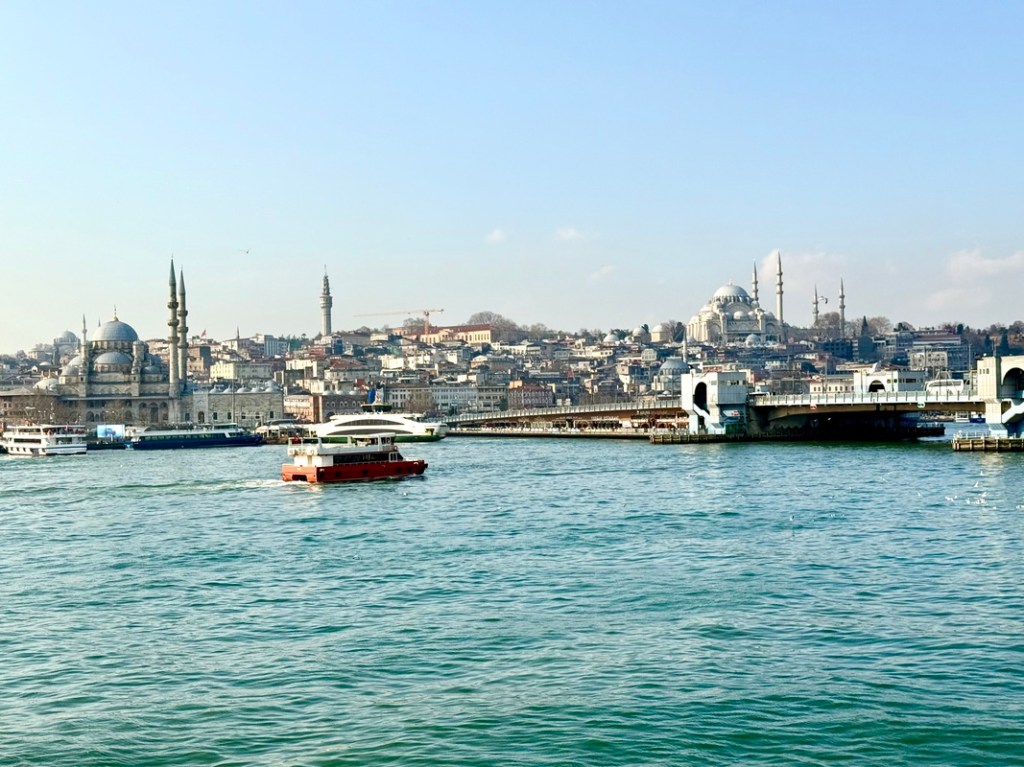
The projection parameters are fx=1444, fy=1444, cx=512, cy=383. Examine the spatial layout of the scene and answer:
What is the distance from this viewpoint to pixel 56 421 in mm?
77438

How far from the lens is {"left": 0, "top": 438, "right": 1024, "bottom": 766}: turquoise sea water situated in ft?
30.9

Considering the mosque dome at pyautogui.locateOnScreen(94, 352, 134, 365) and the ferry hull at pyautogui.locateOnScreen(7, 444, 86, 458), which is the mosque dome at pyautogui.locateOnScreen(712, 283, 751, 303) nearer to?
the mosque dome at pyautogui.locateOnScreen(94, 352, 134, 365)

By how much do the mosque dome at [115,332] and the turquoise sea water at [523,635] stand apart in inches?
2623

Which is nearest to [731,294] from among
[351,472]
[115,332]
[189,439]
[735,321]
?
[735,321]

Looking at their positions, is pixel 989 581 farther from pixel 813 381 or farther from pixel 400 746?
pixel 813 381

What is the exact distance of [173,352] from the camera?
8250 centimetres

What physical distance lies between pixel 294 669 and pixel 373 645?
3.16 ft

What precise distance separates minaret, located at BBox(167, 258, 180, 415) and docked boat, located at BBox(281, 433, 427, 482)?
4968 cm

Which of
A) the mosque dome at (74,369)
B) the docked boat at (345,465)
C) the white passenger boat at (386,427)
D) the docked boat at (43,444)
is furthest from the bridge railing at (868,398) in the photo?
the mosque dome at (74,369)

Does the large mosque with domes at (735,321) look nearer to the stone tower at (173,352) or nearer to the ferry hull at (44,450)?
the stone tower at (173,352)

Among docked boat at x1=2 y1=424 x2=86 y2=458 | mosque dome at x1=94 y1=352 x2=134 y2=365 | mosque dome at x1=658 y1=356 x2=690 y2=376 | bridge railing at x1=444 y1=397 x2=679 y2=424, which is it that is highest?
mosque dome at x1=94 y1=352 x2=134 y2=365

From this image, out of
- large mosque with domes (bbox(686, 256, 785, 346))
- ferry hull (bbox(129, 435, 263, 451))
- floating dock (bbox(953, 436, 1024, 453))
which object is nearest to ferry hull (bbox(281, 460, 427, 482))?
floating dock (bbox(953, 436, 1024, 453))

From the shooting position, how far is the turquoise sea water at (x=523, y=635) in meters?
9.43

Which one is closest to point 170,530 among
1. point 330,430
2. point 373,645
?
point 373,645
